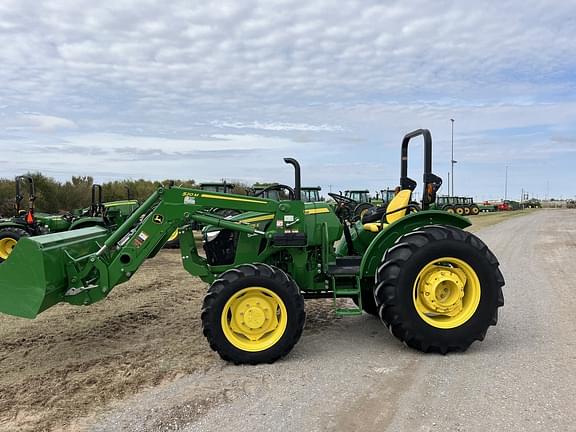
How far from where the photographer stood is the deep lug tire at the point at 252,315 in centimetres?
482

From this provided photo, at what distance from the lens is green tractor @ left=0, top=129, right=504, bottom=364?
485 cm

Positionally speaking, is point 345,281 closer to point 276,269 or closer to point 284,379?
point 276,269

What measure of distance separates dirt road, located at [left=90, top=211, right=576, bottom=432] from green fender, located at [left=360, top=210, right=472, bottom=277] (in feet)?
2.65

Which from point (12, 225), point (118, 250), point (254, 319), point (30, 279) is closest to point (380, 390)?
point (254, 319)

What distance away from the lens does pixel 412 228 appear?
5.55 m

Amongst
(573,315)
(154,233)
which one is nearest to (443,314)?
(573,315)

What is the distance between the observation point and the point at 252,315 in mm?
4898

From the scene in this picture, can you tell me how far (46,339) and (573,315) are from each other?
6147 mm

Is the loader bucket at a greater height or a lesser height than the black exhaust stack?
lesser

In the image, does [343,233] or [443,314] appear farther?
[343,233]

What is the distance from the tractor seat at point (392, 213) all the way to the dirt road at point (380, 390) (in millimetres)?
1176

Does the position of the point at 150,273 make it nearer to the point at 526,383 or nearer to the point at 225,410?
the point at 225,410

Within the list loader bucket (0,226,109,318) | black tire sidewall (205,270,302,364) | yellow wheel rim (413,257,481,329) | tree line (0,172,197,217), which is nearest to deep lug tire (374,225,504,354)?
yellow wheel rim (413,257,481,329)

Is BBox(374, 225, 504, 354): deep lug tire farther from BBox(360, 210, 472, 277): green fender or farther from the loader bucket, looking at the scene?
the loader bucket
